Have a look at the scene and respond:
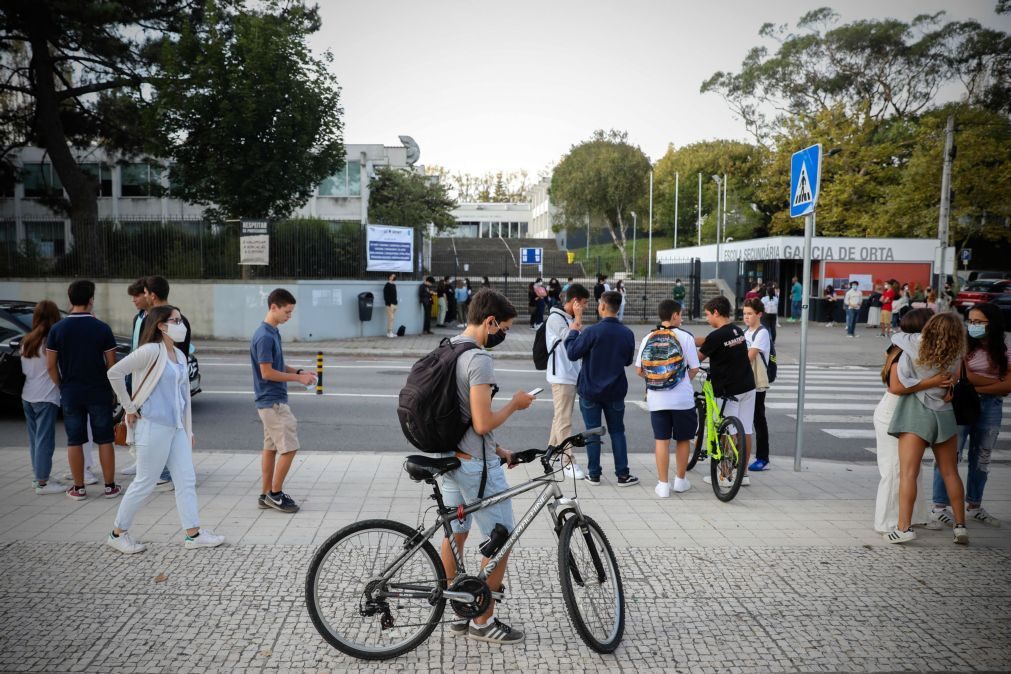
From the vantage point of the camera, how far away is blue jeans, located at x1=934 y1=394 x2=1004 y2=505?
247 inches

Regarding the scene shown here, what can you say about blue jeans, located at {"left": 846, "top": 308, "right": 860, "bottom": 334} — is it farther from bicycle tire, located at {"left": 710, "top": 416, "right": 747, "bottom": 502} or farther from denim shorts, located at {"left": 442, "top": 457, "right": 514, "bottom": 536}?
denim shorts, located at {"left": 442, "top": 457, "right": 514, "bottom": 536}

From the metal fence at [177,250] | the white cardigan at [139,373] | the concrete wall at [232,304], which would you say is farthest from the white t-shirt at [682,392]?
the metal fence at [177,250]

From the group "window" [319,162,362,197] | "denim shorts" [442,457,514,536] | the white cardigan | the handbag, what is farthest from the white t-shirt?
"window" [319,162,362,197]

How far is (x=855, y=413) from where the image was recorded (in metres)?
12.0

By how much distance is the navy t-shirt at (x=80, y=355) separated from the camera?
6.45 m

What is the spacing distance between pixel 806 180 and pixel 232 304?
1732 centimetres

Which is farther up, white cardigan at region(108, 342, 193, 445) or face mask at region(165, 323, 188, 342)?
face mask at region(165, 323, 188, 342)

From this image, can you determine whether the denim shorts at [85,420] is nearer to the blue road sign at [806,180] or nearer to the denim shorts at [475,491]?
the denim shorts at [475,491]

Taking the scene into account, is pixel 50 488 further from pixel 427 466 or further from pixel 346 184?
pixel 346 184

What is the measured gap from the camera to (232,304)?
69.7 ft

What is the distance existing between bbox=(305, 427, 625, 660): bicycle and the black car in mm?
6675

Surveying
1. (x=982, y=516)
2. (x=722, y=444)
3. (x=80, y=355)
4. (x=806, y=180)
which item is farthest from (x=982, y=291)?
(x=80, y=355)

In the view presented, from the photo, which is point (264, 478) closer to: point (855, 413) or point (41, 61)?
point (855, 413)

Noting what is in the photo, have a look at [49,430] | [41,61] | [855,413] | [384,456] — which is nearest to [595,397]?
[384,456]
